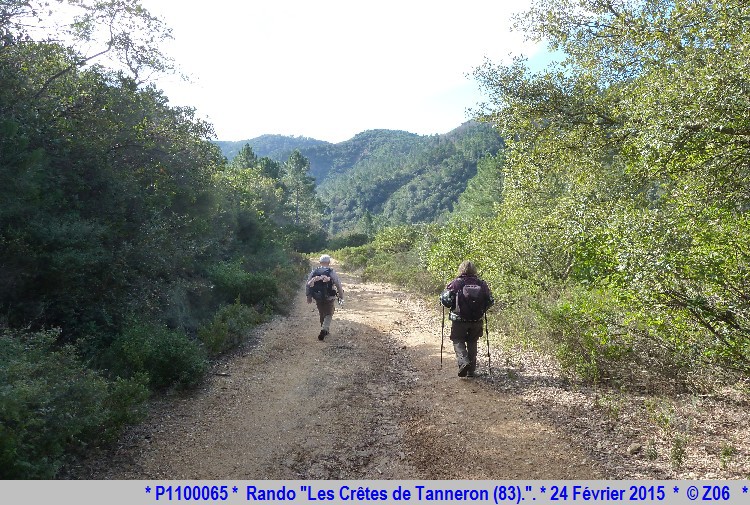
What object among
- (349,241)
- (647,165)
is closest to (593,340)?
(647,165)

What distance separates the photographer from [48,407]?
4098 millimetres

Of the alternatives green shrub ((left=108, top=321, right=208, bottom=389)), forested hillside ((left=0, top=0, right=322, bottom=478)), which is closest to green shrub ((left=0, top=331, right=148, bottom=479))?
forested hillside ((left=0, top=0, right=322, bottom=478))

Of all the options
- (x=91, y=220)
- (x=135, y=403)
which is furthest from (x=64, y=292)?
(x=135, y=403)

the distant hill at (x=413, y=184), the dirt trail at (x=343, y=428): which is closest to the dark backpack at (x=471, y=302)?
the dirt trail at (x=343, y=428)

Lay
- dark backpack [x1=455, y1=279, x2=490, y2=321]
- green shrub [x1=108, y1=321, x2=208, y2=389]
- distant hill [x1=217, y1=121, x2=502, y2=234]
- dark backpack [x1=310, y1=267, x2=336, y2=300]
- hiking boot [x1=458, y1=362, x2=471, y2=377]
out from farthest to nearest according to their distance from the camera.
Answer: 1. distant hill [x1=217, y1=121, x2=502, y2=234]
2. dark backpack [x1=310, y1=267, x2=336, y2=300]
3. hiking boot [x1=458, y1=362, x2=471, y2=377]
4. dark backpack [x1=455, y1=279, x2=490, y2=321]
5. green shrub [x1=108, y1=321, x2=208, y2=389]

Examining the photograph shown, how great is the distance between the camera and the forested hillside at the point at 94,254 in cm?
449

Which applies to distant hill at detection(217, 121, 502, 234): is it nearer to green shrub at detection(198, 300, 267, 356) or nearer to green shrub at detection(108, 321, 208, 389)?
green shrub at detection(198, 300, 267, 356)

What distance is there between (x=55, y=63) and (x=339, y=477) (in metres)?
10.6

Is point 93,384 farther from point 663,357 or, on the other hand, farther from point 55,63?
point 55,63

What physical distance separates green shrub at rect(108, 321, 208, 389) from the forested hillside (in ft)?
0.06

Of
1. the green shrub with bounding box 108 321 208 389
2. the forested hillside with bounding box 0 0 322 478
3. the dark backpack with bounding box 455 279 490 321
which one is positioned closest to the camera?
the forested hillside with bounding box 0 0 322 478

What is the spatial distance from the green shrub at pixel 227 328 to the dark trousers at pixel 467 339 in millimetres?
4539

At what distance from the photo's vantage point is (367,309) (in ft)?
50.1

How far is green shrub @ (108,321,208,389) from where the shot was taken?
6625mm
